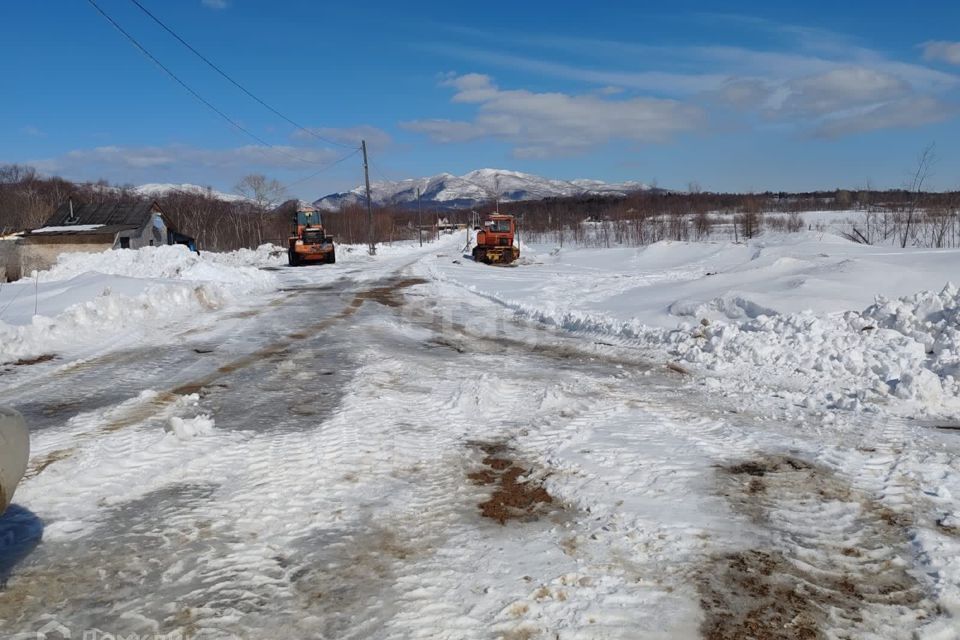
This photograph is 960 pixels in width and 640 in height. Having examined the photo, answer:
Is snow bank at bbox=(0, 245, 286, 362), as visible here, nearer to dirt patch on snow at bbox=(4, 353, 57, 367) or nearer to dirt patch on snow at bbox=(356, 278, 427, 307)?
dirt patch on snow at bbox=(4, 353, 57, 367)

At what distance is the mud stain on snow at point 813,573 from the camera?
125 inches

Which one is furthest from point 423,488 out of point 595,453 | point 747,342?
point 747,342

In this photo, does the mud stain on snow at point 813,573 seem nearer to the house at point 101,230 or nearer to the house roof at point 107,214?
the house at point 101,230

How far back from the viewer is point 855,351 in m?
8.41

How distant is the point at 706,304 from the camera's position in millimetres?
13625

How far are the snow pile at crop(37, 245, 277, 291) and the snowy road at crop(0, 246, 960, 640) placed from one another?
16.6 m

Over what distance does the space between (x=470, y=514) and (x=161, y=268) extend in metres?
30.2

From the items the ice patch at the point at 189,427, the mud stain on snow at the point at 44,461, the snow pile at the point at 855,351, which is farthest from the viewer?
the snow pile at the point at 855,351

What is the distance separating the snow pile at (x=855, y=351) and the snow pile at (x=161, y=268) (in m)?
16.8

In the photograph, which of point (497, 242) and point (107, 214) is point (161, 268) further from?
point (107, 214)

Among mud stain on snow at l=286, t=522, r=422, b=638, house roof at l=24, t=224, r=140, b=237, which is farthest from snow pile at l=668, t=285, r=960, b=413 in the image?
house roof at l=24, t=224, r=140, b=237

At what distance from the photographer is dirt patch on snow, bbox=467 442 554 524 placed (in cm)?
450

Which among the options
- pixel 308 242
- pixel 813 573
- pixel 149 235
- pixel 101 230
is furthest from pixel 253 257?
pixel 813 573

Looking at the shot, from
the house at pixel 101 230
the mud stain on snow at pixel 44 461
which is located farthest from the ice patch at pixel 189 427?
the house at pixel 101 230
